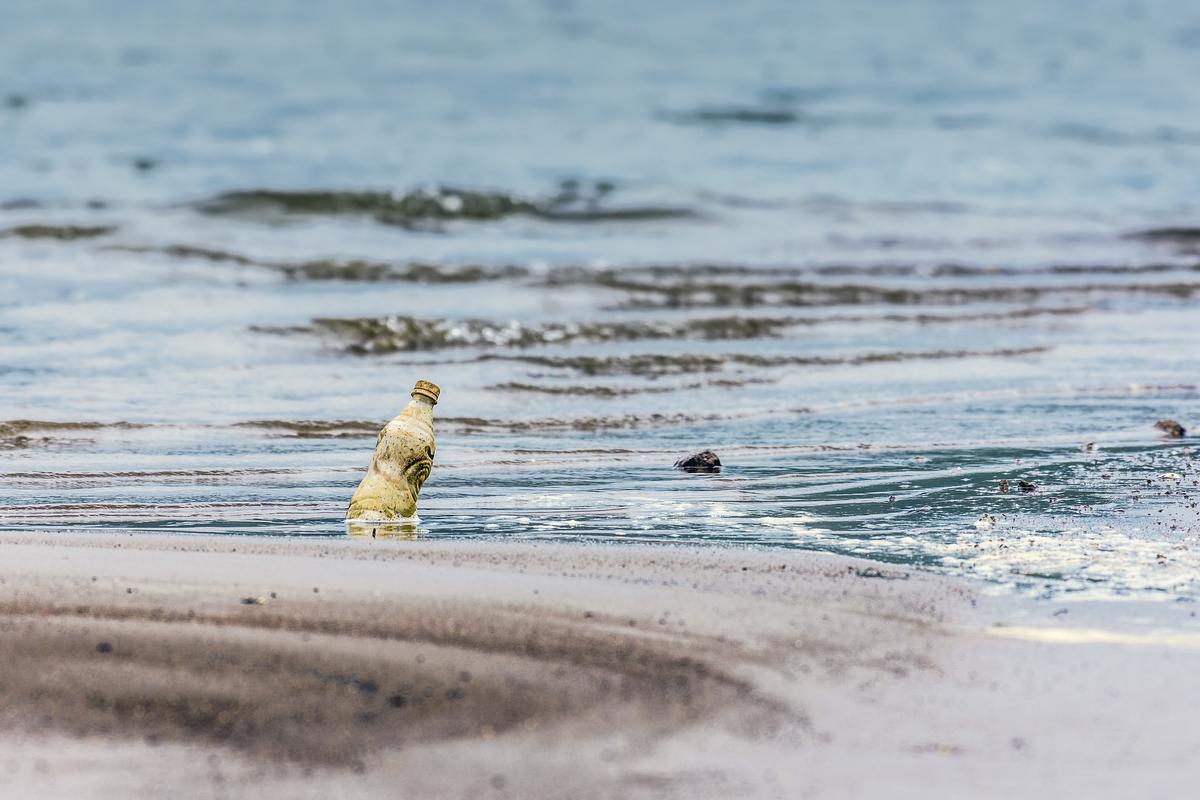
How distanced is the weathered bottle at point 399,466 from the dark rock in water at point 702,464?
1217mm

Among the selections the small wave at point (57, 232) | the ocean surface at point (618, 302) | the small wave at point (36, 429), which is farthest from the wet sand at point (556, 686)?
the small wave at point (57, 232)

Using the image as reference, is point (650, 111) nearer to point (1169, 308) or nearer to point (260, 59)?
point (260, 59)

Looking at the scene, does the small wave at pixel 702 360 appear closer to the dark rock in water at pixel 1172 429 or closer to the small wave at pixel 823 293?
the small wave at pixel 823 293

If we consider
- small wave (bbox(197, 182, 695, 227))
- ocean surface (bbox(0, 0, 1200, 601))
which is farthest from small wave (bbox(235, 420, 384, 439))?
small wave (bbox(197, 182, 695, 227))

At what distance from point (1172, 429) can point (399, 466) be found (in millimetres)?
3174

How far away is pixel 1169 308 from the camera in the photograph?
10156 millimetres

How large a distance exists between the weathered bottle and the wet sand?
800 mm

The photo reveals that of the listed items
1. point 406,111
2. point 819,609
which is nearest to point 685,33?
point 406,111

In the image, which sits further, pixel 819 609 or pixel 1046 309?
pixel 1046 309

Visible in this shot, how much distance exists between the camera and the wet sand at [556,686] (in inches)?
114

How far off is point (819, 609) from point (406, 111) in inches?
732

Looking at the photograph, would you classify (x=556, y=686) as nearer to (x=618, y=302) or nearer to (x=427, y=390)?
(x=427, y=390)

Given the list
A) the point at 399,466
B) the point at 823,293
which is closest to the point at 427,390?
the point at 399,466

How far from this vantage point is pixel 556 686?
319 cm
